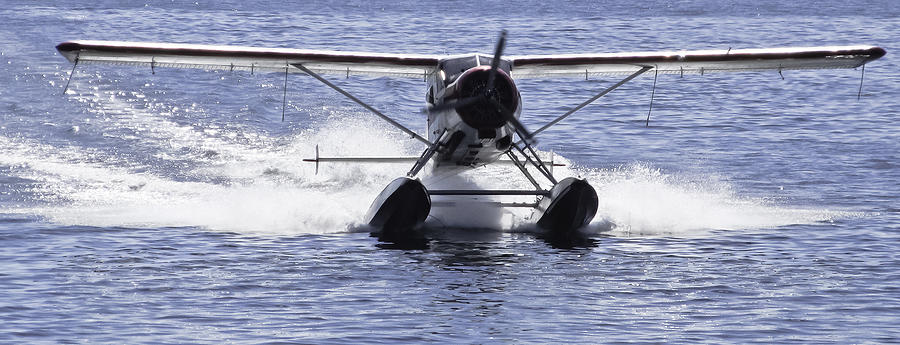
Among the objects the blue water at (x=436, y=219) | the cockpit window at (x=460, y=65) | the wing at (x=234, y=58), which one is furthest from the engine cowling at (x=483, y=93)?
the wing at (x=234, y=58)

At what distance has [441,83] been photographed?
53.5 feet

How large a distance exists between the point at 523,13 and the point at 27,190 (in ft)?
125

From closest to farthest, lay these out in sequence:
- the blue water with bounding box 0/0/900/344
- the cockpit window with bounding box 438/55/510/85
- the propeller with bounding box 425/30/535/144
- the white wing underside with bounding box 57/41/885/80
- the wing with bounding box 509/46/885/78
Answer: the blue water with bounding box 0/0/900/344, the propeller with bounding box 425/30/535/144, the cockpit window with bounding box 438/55/510/85, the white wing underside with bounding box 57/41/885/80, the wing with bounding box 509/46/885/78

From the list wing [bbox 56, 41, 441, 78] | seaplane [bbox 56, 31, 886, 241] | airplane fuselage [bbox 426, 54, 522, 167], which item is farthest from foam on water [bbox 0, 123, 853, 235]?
wing [bbox 56, 41, 441, 78]

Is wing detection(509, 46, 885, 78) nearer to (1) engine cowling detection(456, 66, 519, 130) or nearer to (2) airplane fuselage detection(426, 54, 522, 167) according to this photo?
(2) airplane fuselage detection(426, 54, 522, 167)

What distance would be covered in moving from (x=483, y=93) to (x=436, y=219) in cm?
290

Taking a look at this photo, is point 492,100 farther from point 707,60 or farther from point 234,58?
point 707,60

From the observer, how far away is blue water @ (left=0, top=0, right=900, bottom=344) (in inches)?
472

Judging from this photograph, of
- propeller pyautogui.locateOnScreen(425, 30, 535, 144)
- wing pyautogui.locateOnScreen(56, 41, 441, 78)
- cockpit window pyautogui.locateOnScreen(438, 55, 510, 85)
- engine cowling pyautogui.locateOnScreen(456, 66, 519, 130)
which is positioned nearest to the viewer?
propeller pyautogui.locateOnScreen(425, 30, 535, 144)

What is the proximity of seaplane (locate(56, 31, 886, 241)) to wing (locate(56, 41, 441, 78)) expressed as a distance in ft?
0.04

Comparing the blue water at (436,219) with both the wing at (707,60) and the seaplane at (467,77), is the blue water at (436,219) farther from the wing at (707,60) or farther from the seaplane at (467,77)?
the wing at (707,60)

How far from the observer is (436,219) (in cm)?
1703

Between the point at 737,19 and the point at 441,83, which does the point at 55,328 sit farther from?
the point at 737,19

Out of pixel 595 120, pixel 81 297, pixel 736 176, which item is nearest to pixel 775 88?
pixel 595 120
